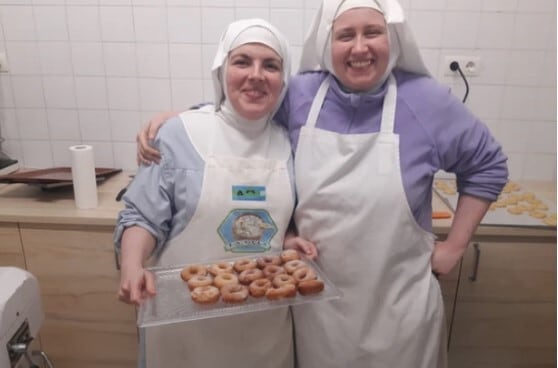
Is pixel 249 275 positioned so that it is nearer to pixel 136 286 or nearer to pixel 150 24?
pixel 136 286

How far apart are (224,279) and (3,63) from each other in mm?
1488

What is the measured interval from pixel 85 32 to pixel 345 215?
4.45 ft

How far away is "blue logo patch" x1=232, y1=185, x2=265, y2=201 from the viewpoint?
0.99 meters

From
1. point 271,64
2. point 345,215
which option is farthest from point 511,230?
point 271,64

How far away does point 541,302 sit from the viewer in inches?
57.3

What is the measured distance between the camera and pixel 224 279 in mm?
905

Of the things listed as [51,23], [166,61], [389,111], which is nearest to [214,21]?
[166,61]

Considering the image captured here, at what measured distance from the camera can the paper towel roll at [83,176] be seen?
1.41m

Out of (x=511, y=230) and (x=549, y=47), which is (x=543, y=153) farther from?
(x=511, y=230)

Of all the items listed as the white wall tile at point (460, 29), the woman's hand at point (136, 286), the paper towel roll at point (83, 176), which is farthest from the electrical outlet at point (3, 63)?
the white wall tile at point (460, 29)

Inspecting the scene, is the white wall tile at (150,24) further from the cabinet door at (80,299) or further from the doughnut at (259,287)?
the doughnut at (259,287)

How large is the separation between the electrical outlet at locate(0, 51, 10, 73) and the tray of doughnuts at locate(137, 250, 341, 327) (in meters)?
1.34

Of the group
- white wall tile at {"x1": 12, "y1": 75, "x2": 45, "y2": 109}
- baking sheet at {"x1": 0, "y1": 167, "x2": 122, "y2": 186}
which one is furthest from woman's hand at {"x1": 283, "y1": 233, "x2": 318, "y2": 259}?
white wall tile at {"x1": 12, "y1": 75, "x2": 45, "y2": 109}

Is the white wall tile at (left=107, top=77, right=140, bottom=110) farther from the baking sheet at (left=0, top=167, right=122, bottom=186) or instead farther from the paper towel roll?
the paper towel roll
